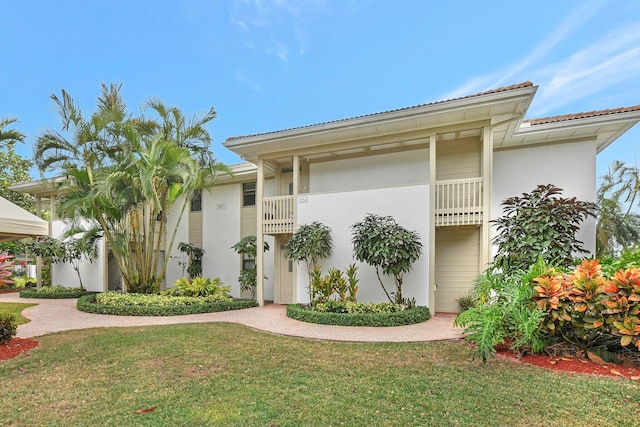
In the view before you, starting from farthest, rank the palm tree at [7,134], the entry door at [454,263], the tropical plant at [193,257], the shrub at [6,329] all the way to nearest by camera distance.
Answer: the tropical plant at [193,257] < the entry door at [454,263] < the palm tree at [7,134] < the shrub at [6,329]

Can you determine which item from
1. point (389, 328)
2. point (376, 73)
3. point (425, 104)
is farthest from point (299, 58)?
point (389, 328)

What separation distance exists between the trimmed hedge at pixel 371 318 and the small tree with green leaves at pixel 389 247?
0.72 meters

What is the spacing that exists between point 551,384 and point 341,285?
563 centimetres

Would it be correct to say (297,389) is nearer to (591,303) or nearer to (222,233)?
(591,303)

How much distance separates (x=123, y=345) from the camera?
6070mm

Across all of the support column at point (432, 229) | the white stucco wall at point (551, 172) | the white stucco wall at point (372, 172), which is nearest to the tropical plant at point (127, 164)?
the white stucco wall at point (372, 172)

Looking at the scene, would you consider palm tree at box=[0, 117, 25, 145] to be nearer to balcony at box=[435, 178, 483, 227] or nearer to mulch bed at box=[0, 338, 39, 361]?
mulch bed at box=[0, 338, 39, 361]

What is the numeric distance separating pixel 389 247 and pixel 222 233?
313 inches

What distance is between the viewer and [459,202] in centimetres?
889

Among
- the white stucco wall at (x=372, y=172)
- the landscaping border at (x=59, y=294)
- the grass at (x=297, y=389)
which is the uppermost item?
the white stucco wall at (x=372, y=172)

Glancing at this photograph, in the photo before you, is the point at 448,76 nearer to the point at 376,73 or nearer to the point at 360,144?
the point at 376,73

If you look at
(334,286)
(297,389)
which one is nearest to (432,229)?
(334,286)

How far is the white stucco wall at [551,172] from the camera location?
8.60 meters

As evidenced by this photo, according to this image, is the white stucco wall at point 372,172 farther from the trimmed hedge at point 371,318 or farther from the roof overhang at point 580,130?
the trimmed hedge at point 371,318
